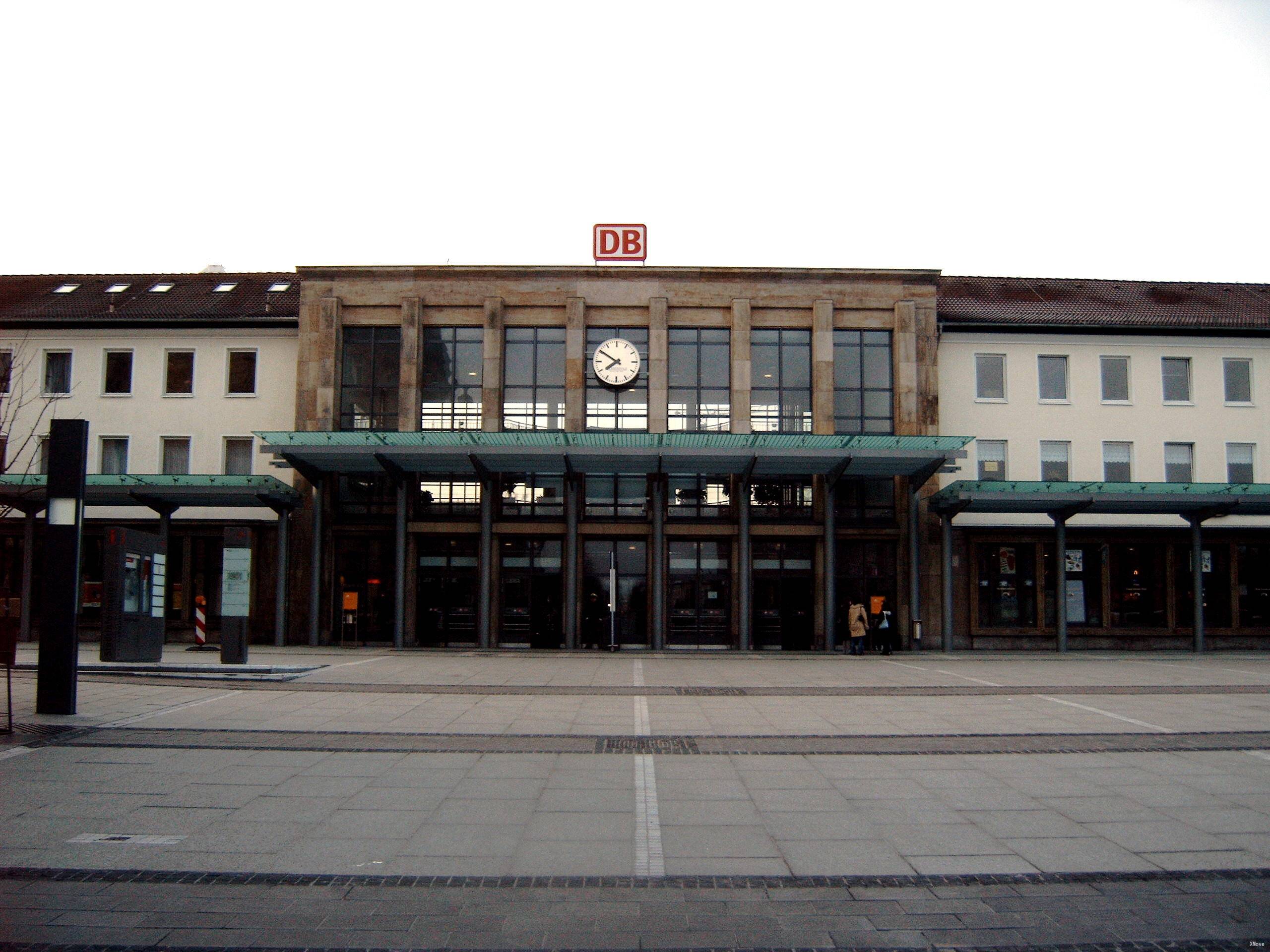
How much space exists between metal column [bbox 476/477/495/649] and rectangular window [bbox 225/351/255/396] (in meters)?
8.65

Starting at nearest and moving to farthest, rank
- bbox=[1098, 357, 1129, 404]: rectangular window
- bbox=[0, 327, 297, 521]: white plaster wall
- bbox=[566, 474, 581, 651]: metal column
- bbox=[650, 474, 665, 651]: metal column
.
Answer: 1. bbox=[650, 474, 665, 651]: metal column
2. bbox=[566, 474, 581, 651]: metal column
3. bbox=[0, 327, 297, 521]: white plaster wall
4. bbox=[1098, 357, 1129, 404]: rectangular window

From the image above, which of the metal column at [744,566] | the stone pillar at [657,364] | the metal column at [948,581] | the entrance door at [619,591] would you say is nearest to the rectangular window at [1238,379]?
the metal column at [948,581]

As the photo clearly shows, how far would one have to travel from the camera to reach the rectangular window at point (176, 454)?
32.3 meters

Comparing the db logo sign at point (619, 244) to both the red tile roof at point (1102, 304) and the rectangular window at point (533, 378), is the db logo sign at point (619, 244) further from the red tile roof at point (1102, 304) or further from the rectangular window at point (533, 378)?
the red tile roof at point (1102, 304)

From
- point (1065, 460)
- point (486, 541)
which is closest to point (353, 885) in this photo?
point (486, 541)

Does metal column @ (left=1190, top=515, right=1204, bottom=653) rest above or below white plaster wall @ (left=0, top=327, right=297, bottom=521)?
below

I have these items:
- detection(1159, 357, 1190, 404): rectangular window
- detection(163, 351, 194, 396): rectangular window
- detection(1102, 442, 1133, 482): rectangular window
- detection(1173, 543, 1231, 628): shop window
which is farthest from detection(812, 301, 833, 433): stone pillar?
detection(163, 351, 194, 396): rectangular window

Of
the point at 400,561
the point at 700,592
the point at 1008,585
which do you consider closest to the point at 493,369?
the point at 400,561

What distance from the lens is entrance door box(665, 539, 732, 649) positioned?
1212 inches

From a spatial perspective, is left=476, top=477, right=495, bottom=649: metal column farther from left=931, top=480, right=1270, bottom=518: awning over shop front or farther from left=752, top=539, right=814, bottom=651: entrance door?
left=931, top=480, right=1270, bottom=518: awning over shop front

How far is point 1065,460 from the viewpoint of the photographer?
1288 inches

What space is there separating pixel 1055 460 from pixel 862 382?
6.79 metres

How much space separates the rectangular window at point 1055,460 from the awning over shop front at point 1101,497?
3.08 metres

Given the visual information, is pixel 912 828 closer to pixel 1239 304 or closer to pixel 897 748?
pixel 897 748
